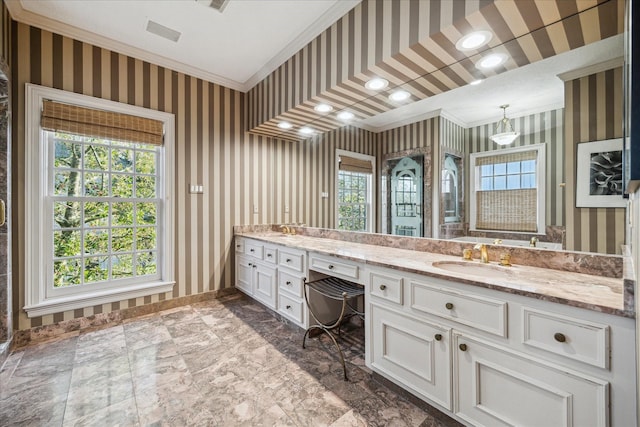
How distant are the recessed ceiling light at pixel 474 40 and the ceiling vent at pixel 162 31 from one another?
2381 mm

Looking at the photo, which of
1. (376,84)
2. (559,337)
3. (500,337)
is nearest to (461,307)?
(500,337)

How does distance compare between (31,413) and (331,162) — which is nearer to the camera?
(31,413)

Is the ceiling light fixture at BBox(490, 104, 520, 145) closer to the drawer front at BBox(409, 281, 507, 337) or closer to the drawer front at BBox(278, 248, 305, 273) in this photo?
the drawer front at BBox(409, 281, 507, 337)

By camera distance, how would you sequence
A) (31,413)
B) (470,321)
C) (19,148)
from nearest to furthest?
(470,321), (31,413), (19,148)

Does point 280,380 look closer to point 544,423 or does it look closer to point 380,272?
point 380,272

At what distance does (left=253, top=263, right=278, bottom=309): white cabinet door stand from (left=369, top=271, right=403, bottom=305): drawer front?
1277 millimetres

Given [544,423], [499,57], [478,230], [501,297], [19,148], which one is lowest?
[544,423]

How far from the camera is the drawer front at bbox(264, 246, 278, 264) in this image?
8.98ft

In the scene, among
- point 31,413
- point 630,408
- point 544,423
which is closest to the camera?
point 630,408

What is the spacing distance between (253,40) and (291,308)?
2.55m

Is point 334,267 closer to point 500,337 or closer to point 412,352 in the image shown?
point 412,352

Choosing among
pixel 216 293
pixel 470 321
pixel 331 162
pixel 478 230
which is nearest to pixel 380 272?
pixel 470 321

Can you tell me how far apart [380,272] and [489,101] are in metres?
1.40

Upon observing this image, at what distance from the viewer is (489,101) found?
1.85 metres
